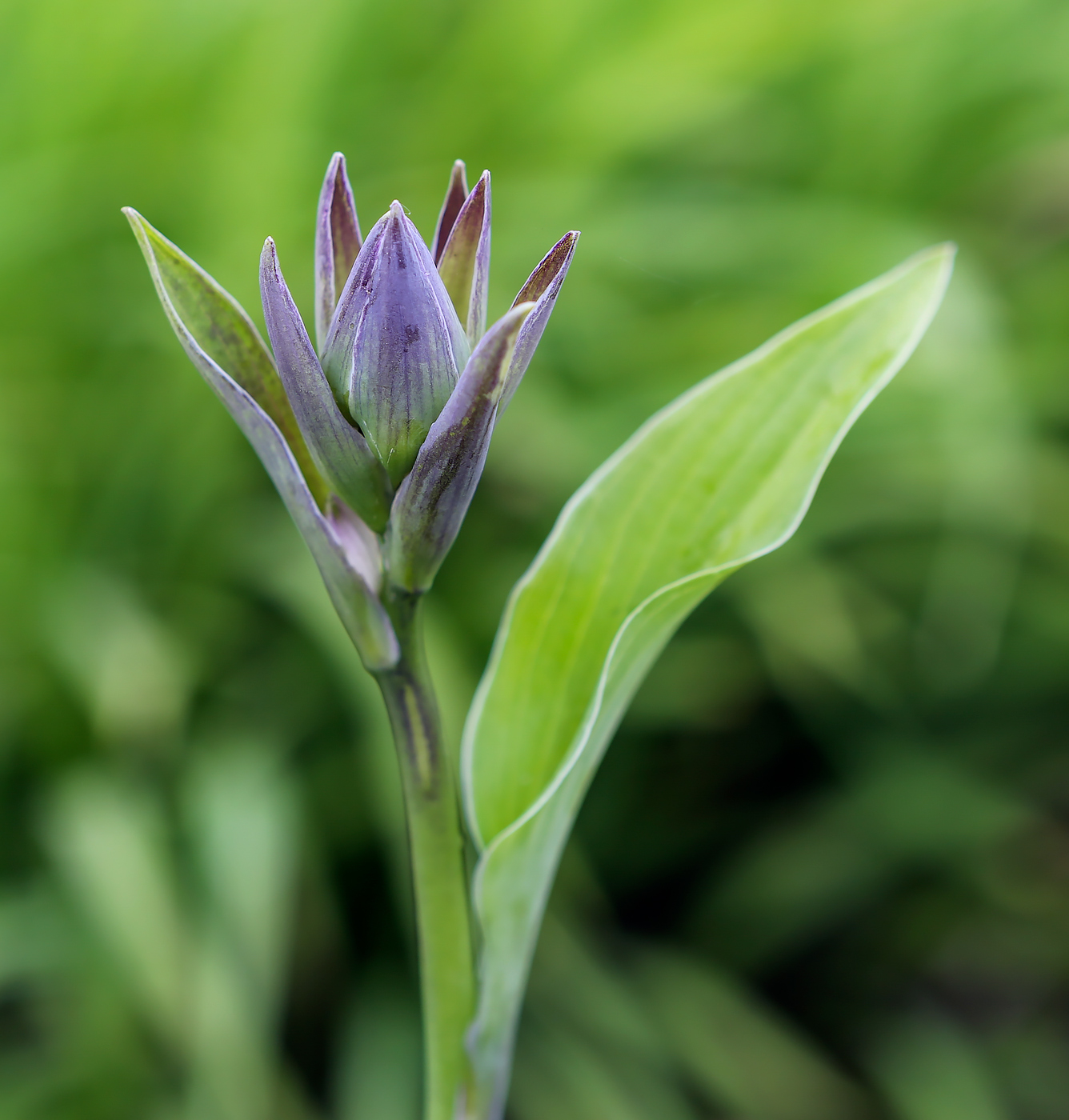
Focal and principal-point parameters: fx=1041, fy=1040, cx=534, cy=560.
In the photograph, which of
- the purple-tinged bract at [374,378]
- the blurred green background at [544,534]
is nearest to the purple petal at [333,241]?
the purple-tinged bract at [374,378]

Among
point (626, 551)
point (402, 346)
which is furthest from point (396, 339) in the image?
point (626, 551)

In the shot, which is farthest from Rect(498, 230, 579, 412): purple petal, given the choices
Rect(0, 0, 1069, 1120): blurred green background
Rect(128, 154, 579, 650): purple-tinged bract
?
Rect(0, 0, 1069, 1120): blurred green background

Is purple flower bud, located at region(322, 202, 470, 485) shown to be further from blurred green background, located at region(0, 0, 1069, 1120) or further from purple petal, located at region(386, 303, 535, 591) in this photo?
blurred green background, located at region(0, 0, 1069, 1120)

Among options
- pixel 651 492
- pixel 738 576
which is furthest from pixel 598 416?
pixel 651 492

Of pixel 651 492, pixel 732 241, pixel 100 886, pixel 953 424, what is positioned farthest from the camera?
pixel 732 241

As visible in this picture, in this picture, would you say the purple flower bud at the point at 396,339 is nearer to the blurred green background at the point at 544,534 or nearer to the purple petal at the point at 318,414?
the purple petal at the point at 318,414

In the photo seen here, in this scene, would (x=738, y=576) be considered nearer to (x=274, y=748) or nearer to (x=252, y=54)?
(x=274, y=748)
